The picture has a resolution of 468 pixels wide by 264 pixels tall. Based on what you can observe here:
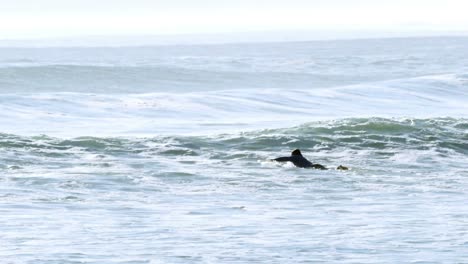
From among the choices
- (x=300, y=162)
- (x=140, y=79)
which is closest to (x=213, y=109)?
(x=300, y=162)

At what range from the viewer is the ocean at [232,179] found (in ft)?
40.3

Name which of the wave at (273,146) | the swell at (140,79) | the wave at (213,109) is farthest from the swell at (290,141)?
the swell at (140,79)

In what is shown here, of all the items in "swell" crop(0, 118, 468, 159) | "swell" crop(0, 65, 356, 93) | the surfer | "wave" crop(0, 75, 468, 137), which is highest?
the surfer

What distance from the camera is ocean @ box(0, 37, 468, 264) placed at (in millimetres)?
12289

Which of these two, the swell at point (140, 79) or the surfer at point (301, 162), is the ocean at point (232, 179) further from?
the swell at point (140, 79)

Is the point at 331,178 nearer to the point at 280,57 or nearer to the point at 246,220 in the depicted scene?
the point at 246,220

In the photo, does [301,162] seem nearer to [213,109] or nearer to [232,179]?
[232,179]

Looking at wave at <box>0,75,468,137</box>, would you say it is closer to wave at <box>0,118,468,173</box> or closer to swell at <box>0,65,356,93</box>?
wave at <box>0,118,468,173</box>

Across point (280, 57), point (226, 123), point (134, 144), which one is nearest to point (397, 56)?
point (280, 57)

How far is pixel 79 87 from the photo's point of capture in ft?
138

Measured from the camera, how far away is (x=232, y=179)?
17188mm

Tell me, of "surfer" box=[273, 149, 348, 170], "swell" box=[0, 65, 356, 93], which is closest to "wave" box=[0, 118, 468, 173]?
"surfer" box=[273, 149, 348, 170]

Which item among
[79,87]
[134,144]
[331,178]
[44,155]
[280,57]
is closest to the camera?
[331,178]

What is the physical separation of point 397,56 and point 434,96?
2953 cm
